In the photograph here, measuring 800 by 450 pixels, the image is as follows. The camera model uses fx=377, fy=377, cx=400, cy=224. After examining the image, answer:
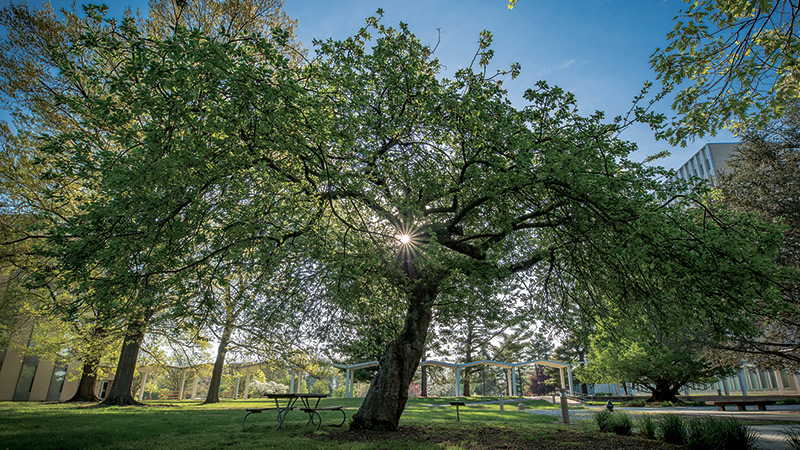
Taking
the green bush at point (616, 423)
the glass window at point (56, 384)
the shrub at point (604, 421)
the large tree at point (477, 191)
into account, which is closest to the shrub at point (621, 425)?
the green bush at point (616, 423)

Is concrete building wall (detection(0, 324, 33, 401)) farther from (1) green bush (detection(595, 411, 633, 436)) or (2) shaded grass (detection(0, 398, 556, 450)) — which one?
(1) green bush (detection(595, 411, 633, 436))

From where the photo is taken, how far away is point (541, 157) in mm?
7766

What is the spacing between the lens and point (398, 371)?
9.88m

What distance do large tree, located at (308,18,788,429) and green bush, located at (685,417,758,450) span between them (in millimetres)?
1938

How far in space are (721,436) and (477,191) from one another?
6.47 m

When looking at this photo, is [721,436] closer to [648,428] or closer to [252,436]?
[648,428]

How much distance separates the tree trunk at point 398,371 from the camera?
9516mm

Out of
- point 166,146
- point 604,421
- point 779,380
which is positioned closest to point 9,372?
point 166,146

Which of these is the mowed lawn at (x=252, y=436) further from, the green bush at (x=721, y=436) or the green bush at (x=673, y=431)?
the green bush at (x=721, y=436)

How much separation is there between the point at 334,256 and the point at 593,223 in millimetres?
5123

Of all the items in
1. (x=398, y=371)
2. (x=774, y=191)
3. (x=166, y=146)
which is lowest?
(x=398, y=371)

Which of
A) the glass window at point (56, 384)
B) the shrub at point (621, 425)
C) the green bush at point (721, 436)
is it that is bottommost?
the glass window at point (56, 384)

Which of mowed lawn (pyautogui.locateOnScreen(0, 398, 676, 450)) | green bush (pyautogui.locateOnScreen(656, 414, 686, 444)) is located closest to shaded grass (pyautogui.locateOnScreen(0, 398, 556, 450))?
mowed lawn (pyautogui.locateOnScreen(0, 398, 676, 450))

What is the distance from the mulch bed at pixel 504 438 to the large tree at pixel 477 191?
84 cm
